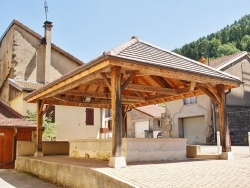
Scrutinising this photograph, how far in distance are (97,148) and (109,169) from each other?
3.33 meters

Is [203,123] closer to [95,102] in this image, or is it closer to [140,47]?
[95,102]

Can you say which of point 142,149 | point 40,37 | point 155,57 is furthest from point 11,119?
point 155,57

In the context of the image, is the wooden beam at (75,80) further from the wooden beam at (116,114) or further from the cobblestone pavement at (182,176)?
the cobblestone pavement at (182,176)

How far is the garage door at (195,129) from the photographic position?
2417 cm

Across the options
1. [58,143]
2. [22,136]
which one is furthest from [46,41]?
[58,143]

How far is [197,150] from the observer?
35.8ft

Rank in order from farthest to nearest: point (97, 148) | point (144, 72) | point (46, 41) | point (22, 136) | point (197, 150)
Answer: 1. point (46, 41)
2. point (22, 136)
3. point (197, 150)
4. point (97, 148)
5. point (144, 72)

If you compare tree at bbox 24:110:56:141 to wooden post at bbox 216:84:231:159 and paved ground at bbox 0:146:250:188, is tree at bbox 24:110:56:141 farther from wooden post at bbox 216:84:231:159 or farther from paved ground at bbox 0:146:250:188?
paved ground at bbox 0:146:250:188

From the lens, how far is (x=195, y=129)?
982 inches

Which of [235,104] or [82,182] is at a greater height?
[235,104]

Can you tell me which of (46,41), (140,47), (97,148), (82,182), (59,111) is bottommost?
(82,182)

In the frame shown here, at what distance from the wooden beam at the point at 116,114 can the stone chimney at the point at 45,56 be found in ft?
49.0

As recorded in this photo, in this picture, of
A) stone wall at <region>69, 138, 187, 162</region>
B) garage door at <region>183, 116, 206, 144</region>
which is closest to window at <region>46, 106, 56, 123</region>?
stone wall at <region>69, 138, 187, 162</region>

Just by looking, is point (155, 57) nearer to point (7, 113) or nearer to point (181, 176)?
point (181, 176)
